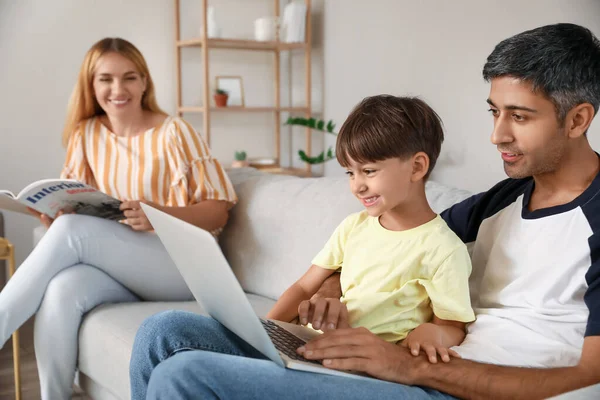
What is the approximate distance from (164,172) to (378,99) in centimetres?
128

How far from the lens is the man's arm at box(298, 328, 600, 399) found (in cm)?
114

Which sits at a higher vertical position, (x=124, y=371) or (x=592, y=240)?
(x=592, y=240)

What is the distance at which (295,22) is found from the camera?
439cm

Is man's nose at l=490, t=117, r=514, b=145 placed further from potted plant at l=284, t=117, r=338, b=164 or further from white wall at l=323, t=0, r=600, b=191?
potted plant at l=284, t=117, r=338, b=164

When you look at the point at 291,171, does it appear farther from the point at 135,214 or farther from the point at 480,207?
the point at 480,207

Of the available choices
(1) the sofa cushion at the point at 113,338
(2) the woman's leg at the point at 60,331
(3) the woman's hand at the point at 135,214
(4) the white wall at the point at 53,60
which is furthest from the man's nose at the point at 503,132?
(4) the white wall at the point at 53,60

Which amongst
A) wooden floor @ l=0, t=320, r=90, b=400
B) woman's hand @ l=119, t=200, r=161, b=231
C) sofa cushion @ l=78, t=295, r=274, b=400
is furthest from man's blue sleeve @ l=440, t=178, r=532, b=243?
wooden floor @ l=0, t=320, r=90, b=400

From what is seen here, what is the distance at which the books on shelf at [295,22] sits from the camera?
14.3 ft

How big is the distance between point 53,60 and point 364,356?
3304mm

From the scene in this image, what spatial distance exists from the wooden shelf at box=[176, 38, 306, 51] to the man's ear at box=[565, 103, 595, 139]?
10.3 feet

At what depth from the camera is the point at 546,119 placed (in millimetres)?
1251

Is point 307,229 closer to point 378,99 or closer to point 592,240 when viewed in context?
point 378,99

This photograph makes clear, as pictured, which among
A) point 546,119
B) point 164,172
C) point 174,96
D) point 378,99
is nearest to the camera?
point 546,119

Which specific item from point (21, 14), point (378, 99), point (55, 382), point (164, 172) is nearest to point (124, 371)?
point (55, 382)
